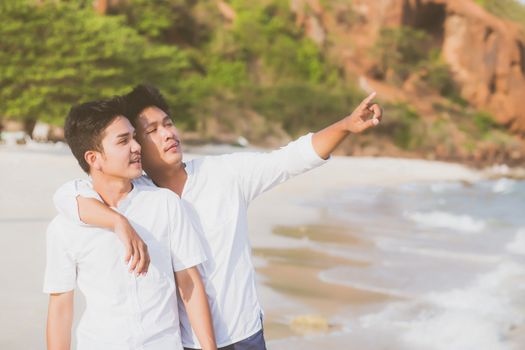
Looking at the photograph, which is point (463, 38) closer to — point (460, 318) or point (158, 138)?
point (460, 318)

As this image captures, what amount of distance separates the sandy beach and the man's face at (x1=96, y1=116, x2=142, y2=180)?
2632mm

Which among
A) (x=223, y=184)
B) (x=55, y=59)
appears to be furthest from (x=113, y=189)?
(x=55, y=59)

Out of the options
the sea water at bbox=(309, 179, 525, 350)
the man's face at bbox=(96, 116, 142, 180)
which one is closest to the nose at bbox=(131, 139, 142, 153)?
the man's face at bbox=(96, 116, 142, 180)

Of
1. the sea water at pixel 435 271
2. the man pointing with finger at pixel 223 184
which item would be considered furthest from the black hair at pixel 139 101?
the sea water at pixel 435 271

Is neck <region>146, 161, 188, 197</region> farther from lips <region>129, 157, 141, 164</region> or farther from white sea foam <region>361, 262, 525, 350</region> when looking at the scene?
white sea foam <region>361, 262, 525, 350</region>

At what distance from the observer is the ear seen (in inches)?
87.5

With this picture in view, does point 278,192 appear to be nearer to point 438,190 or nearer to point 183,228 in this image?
point 438,190

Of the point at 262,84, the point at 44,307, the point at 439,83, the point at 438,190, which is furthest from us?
the point at 439,83

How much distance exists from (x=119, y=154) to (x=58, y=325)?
517 mm

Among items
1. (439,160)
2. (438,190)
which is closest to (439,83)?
(439,160)

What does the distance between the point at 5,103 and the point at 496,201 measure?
45.0 feet

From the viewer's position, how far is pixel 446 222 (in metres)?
14.1

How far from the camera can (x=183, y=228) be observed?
218 cm

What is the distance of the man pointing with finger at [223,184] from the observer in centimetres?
237
